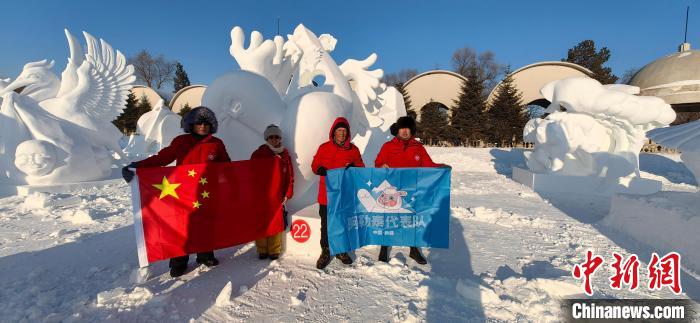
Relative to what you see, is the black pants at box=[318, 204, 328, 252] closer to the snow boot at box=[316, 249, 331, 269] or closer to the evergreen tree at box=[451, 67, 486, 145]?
the snow boot at box=[316, 249, 331, 269]

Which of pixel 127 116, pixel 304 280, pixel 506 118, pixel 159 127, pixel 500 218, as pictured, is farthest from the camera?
pixel 127 116

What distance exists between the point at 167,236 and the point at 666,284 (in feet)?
14.3

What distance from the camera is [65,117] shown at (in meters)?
7.17

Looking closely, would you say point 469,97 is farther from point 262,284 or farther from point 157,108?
point 262,284

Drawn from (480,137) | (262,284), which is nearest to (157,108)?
(262,284)

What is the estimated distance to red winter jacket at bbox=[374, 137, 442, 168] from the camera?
310cm

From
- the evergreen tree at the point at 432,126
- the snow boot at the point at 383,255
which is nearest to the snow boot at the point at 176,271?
the snow boot at the point at 383,255

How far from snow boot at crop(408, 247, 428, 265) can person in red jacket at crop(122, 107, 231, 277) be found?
6.83ft

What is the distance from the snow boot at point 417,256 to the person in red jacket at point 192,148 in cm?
208

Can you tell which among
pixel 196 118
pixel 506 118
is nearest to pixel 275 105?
pixel 196 118

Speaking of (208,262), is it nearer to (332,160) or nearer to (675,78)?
(332,160)

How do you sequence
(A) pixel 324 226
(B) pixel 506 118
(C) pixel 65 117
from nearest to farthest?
(A) pixel 324 226 → (C) pixel 65 117 → (B) pixel 506 118

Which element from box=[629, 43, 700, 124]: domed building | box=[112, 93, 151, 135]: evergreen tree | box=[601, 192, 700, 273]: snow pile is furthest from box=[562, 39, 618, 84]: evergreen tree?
box=[112, 93, 151, 135]: evergreen tree

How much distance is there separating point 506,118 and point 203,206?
77.9 feet
